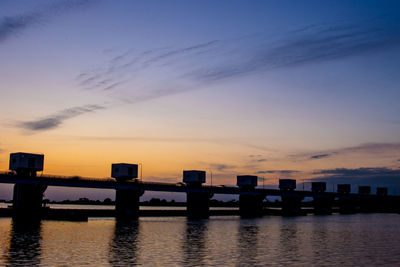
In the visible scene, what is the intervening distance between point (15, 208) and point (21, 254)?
72365 millimetres

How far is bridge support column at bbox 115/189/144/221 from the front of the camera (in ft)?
454

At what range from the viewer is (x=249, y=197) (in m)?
190

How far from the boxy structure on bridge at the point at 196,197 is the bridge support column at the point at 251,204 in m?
24.6

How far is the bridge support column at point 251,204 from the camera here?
187 meters

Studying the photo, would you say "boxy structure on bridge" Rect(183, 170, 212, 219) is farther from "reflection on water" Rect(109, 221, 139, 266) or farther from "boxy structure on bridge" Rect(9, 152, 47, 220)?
"reflection on water" Rect(109, 221, 139, 266)

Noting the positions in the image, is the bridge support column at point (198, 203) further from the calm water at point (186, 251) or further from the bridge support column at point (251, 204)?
the calm water at point (186, 251)

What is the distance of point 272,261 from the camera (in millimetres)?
47375

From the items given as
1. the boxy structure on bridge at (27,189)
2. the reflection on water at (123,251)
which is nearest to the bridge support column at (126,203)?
the boxy structure on bridge at (27,189)

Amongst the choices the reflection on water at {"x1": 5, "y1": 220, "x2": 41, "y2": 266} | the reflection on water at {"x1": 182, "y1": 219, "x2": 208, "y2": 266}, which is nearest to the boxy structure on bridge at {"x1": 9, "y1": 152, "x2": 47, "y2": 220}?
the reflection on water at {"x1": 5, "y1": 220, "x2": 41, "y2": 266}

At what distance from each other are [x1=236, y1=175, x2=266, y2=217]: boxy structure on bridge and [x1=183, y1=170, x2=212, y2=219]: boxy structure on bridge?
23.7 meters

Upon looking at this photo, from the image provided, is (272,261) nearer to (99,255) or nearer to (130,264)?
(130,264)

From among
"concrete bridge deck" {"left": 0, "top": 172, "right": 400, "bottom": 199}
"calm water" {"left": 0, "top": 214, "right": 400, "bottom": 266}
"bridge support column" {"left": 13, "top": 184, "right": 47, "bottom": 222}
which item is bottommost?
"calm water" {"left": 0, "top": 214, "right": 400, "bottom": 266}

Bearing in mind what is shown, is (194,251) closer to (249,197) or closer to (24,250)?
(24,250)

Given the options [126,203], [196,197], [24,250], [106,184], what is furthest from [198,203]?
[24,250]
